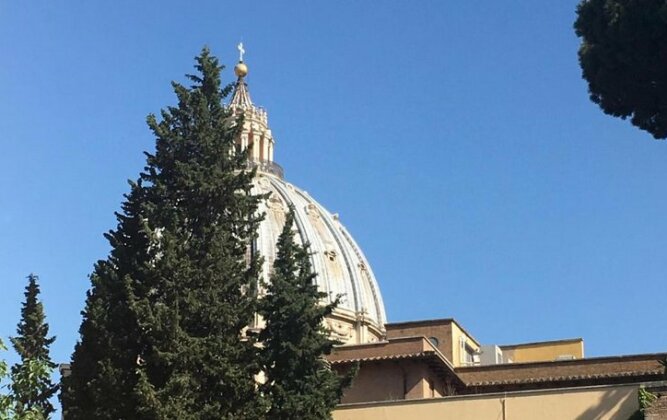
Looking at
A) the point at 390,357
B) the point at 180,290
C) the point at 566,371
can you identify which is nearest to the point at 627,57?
the point at 180,290

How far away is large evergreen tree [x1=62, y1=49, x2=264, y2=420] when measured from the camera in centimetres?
2294

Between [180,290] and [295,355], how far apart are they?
291cm

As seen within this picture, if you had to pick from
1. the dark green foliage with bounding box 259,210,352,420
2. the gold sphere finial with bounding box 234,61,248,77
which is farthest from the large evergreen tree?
the gold sphere finial with bounding box 234,61,248,77

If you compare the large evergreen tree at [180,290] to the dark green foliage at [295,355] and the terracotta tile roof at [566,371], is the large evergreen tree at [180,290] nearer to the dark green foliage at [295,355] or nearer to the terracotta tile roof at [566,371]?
the dark green foliage at [295,355]

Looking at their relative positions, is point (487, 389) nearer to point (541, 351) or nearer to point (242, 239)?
point (541, 351)

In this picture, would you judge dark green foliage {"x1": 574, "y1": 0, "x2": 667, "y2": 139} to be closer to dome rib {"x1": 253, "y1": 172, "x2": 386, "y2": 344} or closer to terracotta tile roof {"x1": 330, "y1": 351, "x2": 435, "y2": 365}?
terracotta tile roof {"x1": 330, "y1": 351, "x2": 435, "y2": 365}

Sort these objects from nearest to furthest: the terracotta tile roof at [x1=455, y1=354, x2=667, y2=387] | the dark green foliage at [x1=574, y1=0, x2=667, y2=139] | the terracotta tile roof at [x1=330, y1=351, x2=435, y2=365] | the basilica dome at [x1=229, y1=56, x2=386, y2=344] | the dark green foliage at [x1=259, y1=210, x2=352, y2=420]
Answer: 1. the dark green foliage at [x1=574, y1=0, x2=667, y2=139]
2. the dark green foliage at [x1=259, y1=210, x2=352, y2=420]
3. the terracotta tile roof at [x1=455, y1=354, x2=667, y2=387]
4. the terracotta tile roof at [x1=330, y1=351, x2=435, y2=365]
5. the basilica dome at [x1=229, y1=56, x2=386, y2=344]

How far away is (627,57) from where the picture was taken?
19.6 metres

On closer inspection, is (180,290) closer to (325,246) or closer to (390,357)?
(390,357)

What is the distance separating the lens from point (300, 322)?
25688 millimetres

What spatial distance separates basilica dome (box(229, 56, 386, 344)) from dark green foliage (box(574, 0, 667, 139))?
163ft

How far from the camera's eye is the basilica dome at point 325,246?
7394 centimetres

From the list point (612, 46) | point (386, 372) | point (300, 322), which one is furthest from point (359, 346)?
point (612, 46)

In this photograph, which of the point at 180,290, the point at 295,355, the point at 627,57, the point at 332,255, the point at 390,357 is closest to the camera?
the point at 627,57
